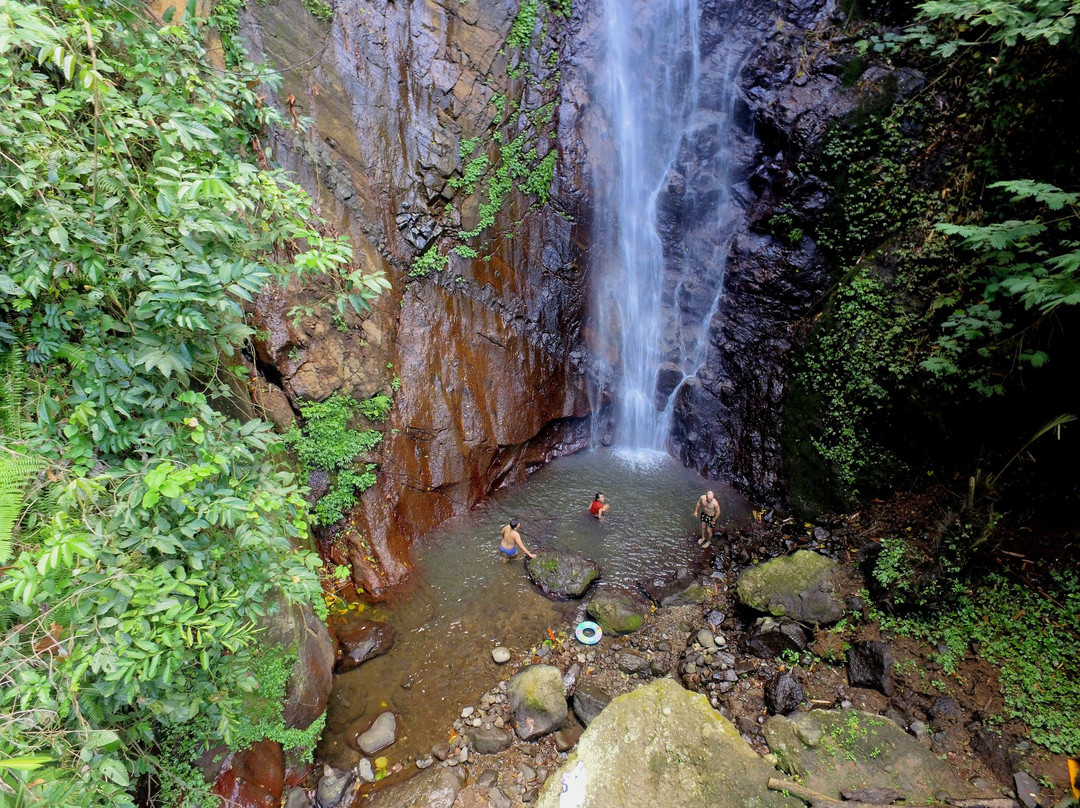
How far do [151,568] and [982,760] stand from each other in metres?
7.15

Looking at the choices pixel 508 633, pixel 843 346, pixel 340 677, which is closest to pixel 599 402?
pixel 843 346

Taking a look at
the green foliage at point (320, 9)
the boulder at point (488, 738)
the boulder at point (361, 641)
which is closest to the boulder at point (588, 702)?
the boulder at point (488, 738)

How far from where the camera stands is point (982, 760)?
4.41 meters

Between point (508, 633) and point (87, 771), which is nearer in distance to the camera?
point (87, 771)

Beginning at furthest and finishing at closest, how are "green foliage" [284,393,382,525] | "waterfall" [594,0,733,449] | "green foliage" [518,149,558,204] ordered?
"waterfall" [594,0,733,449] < "green foliage" [518,149,558,204] < "green foliage" [284,393,382,525]

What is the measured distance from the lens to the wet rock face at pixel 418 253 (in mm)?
7266

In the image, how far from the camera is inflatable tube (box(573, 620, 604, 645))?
259 inches

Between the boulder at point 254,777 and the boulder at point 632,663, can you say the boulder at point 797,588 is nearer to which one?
the boulder at point 632,663

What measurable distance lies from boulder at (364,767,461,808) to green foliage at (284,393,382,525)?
145 inches

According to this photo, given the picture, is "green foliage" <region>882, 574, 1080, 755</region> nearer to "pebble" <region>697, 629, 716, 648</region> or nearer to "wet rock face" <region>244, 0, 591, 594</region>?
"pebble" <region>697, 629, 716, 648</region>

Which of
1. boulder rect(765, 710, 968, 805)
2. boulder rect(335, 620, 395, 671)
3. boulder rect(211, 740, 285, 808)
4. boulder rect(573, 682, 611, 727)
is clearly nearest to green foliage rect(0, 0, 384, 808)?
boulder rect(211, 740, 285, 808)

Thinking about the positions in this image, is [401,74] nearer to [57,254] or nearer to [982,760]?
[57,254]

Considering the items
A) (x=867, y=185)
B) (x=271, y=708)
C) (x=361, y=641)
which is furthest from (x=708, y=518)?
(x=271, y=708)

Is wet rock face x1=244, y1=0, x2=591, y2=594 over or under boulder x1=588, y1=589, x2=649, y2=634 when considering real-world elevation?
over
